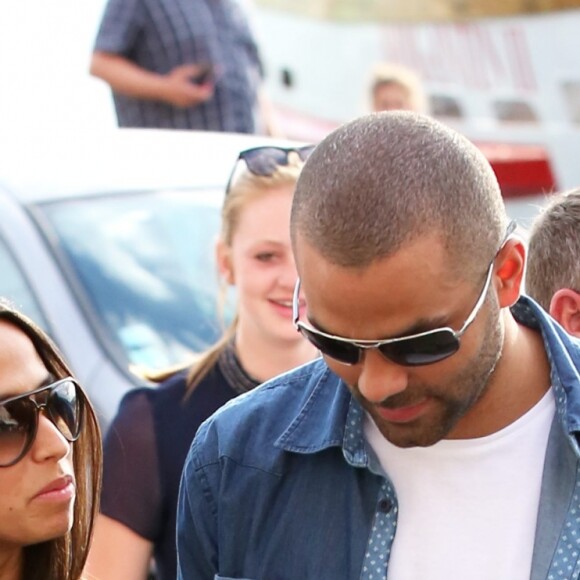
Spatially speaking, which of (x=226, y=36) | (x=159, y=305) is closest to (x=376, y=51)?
(x=226, y=36)

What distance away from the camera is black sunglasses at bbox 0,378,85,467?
8.72 ft

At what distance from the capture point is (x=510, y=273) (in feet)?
7.95

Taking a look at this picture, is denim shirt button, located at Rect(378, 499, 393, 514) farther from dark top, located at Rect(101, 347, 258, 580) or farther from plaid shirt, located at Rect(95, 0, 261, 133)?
plaid shirt, located at Rect(95, 0, 261, 133)

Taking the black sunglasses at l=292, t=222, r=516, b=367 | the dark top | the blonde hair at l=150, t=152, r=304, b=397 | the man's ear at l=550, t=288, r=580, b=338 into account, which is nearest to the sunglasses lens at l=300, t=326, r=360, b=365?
the black sunglasses at l=292, t=222, r=516, b=367

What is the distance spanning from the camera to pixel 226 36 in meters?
5.85

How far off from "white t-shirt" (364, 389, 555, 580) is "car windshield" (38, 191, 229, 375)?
1.84 metres

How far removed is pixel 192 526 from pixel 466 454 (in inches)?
20.3

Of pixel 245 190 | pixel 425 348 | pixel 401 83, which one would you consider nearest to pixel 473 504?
pixel 425 348

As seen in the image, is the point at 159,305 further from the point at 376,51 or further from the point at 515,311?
the point at 376,51

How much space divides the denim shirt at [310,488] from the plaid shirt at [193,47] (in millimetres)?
3358

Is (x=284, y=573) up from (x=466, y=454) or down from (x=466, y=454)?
down

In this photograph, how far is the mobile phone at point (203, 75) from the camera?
5.80m

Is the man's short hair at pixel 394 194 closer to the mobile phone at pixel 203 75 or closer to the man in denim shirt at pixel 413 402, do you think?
the man in denim shirt at pixel 413 402

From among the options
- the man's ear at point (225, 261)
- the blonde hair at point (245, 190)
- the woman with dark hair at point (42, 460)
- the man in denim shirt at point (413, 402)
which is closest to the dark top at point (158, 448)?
the blonde hair at point (245, 190)
